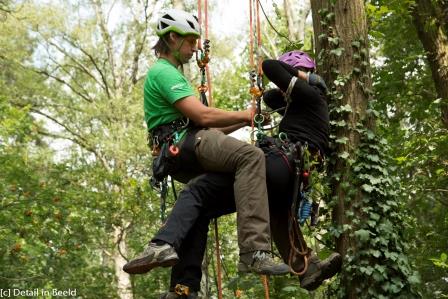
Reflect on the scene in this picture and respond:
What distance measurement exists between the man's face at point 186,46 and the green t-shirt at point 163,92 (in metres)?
0.11

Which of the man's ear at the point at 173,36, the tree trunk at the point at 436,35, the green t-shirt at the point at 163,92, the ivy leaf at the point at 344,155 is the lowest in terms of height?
the ivy leaf at the point at 344,155

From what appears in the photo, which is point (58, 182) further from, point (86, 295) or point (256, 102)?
point (256, 102)

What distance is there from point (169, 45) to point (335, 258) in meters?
1.80

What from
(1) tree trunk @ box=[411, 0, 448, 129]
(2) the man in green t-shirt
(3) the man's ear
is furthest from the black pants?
(1) tree trunk @ box=[411, 0, 448, 129]

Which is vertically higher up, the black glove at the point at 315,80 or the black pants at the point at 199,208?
the black glove at the point at 315,80

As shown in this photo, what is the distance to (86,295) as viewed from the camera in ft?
40.8

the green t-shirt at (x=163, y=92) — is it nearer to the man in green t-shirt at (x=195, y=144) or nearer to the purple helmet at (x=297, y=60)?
the man in green t-shirt at (x=195, y=144)

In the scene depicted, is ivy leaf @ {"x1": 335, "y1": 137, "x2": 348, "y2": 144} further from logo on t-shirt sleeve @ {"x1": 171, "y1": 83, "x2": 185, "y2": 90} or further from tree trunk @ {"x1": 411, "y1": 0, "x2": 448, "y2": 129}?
tree trunk @ {"x1": 411, "y1": 0, "x2": 448, "y2": 129}

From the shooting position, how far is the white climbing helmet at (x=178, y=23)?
3836mm

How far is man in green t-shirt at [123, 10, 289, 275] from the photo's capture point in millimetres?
3459

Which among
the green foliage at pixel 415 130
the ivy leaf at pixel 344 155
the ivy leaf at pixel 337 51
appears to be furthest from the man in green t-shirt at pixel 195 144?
the green foliage at pixel 415 130

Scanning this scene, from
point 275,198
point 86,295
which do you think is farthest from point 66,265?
point 275,198

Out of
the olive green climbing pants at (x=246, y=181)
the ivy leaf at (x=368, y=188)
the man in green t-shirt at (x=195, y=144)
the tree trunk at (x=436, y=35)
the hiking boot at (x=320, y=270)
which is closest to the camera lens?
the man in green t-shirt at (x=195, y=144)

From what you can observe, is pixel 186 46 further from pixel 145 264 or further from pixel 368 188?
pixel 368 188
